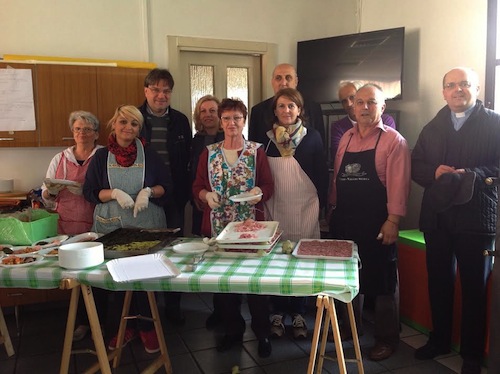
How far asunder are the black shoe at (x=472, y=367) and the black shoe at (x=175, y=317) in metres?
1.70

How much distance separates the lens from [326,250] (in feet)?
6.56

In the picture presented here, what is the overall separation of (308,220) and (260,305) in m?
0.54

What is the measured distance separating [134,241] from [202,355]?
2.96 feet

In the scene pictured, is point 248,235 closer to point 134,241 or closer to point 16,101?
point 134,241

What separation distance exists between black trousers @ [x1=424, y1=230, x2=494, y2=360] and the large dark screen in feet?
5.14

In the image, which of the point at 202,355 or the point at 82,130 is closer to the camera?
the point at 202,355

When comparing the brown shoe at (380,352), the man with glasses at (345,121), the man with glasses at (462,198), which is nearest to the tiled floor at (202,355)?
the brown shoe at (380,352)

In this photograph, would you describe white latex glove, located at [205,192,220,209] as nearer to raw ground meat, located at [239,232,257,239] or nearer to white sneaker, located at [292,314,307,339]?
raw ground meat, located at [239,232,257,239]

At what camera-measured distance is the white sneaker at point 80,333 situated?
2.85 metres

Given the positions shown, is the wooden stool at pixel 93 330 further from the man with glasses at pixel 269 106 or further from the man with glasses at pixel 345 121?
the man with glasses at pixel 345 121

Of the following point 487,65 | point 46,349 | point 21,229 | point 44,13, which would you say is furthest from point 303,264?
point 44,13

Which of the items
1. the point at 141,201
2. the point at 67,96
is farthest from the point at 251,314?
the point at 67,96

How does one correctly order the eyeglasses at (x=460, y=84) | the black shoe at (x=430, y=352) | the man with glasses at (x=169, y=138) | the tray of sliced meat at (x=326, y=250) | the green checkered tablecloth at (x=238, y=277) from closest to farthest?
the green checkered tablecloth at (x=238, y=277) < the tray of sliced meat at (x=326, y=250) < the eyeglasses at (x=460, y=84) < the black shoe at (x=430, y=352) < the man with glasses at (x=169, y=138)

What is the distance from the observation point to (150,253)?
1972mm
